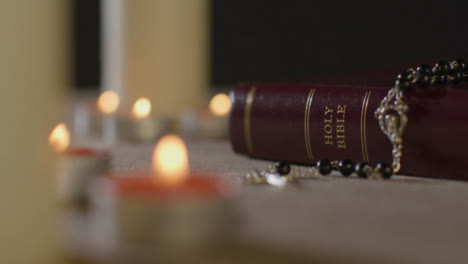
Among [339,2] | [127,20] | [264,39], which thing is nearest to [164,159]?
[127,20]

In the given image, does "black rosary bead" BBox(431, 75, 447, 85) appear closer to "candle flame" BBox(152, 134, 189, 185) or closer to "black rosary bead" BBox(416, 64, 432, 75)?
"black rosary bead" BBox(416, 64, 432, 75)

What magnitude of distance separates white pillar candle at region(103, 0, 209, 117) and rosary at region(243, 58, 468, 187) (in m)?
0.96

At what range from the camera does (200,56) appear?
6.53 ft

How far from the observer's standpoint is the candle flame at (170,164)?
1.70ft

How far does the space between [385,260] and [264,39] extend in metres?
2.40

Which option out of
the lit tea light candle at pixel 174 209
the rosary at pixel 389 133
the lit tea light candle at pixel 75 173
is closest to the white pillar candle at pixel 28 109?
the lit tea light candle at pixel 174 209

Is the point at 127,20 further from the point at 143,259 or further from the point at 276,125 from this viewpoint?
the point at 143,259

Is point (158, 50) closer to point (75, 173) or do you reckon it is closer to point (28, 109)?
point (75, 173)

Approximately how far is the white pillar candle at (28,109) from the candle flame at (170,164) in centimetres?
10

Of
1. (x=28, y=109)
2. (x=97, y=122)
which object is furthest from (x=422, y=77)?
(x=97, y=122)

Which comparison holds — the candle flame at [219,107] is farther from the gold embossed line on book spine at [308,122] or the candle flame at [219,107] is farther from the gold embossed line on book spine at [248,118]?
the gold embossed line on book spine at [308,122]

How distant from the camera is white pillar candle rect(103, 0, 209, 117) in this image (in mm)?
1896

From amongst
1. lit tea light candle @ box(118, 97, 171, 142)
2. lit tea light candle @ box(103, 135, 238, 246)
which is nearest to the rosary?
lit tea light candle @ box(103, 135, 238, 246)

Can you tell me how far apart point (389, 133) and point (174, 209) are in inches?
20.5
